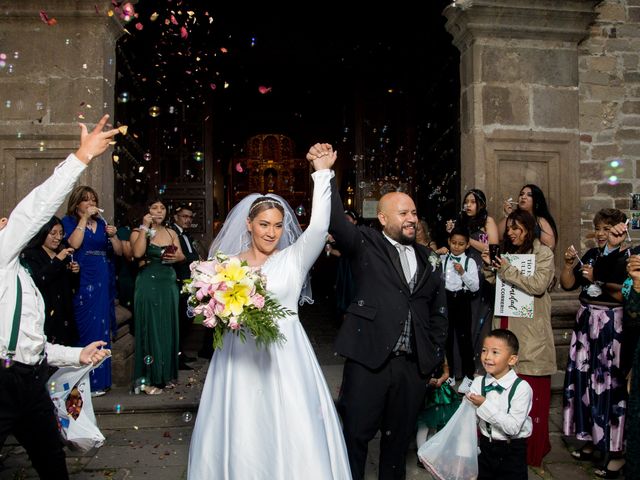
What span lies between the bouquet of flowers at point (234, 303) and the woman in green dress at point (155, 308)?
315cm

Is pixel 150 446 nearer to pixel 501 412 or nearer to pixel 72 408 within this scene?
pixel 72 408

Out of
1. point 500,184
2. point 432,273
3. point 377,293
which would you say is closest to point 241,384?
point 377,293

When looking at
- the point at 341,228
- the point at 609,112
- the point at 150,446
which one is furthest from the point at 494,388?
the point at 609,112

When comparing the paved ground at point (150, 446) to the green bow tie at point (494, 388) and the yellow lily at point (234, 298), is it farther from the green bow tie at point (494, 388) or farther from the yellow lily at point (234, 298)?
the yellow lily at point (234, 298)

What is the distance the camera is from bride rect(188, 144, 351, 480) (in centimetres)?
318

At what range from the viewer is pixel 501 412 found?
3.53 m

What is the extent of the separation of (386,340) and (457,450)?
73cm

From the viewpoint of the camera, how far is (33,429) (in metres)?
3.26

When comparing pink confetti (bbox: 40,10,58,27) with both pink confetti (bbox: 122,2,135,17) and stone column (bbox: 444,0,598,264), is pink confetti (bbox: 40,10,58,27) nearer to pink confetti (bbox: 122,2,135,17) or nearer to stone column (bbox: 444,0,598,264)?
pink confetti (bbox: 122,2,135,17)

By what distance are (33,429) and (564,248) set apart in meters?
5.61

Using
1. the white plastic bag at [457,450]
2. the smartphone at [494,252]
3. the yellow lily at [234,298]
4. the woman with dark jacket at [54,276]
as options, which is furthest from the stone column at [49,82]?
the white plastic bag at [457,450]

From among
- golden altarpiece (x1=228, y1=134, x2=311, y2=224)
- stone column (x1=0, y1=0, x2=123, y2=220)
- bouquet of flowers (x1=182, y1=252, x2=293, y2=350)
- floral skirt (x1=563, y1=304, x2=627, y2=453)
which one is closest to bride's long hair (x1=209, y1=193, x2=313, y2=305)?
bouquet of flowers (x1=182, y1=252, x2=293, y2=350)

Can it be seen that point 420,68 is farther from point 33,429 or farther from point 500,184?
point 33,429

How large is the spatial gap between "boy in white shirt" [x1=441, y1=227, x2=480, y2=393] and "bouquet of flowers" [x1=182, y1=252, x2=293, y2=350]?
265cm
